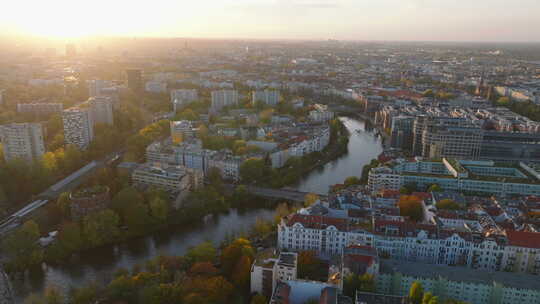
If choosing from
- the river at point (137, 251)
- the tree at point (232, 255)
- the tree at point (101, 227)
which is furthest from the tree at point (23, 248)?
the tree at point (232, 255)

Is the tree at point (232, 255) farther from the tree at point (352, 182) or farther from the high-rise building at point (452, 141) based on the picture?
the high-rise building at point (452, 141)

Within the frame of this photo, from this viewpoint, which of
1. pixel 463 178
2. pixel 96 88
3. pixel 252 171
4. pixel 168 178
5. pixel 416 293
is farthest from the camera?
pixel 96 88

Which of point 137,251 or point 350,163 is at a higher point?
point 350,163

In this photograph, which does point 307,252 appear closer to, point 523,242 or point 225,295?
point 225,295

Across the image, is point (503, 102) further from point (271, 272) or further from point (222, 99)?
point (271, 272)

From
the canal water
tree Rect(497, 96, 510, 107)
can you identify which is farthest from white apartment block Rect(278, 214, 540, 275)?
tree Rect(497, 96, 510, 107)

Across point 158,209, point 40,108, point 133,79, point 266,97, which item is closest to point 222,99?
point 266,97

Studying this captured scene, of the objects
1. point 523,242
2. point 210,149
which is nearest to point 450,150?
point 523,242

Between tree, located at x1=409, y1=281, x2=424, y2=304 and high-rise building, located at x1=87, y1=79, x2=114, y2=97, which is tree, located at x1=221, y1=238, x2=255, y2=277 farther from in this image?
high-rise building, located at x1=87, y1=79, x2=114, y2=97

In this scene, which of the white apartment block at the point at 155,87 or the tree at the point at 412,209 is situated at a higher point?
the white apartment block at the point at 155,87
